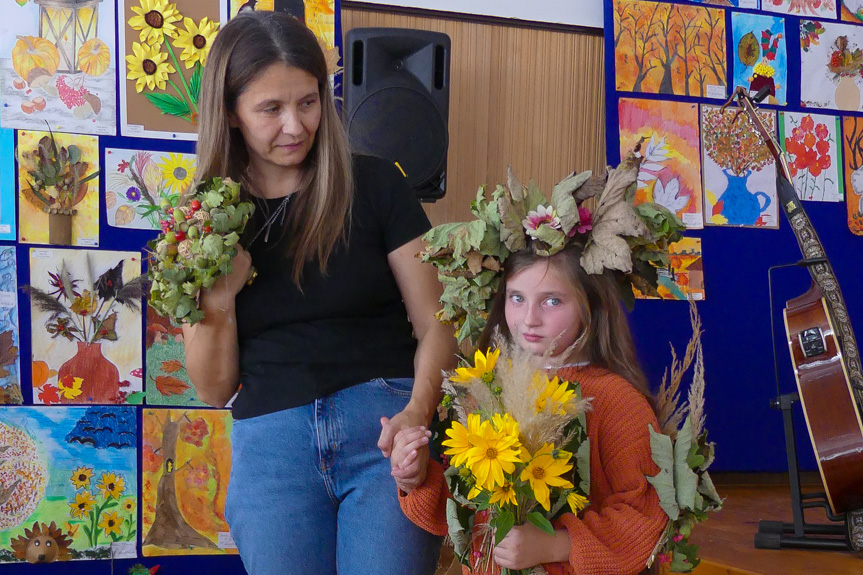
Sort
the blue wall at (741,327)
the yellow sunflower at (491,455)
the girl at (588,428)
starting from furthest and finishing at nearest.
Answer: the blue wall at (741,327) < the girl at (588,428) < the yellow sunflower at (491,455)

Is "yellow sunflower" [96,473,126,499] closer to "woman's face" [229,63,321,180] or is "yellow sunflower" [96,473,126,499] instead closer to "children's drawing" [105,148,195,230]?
"children's drawing" [105,148,195,230]

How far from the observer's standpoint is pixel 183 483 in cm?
310

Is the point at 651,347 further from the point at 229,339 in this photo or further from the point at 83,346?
the point at 229,339

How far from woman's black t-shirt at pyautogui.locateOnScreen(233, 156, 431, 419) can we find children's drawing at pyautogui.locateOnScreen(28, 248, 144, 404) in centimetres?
187

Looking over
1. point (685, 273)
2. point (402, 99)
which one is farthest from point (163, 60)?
point (685, 273)

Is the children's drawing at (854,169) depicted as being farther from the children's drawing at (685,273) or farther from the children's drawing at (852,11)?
the children's drawing at (685,273)

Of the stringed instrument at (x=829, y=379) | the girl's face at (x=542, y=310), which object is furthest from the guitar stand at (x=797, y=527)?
the girl's face at (x=542, y=310)

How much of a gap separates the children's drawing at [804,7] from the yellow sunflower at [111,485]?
143 inches

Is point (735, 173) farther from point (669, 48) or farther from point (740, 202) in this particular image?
point (669, 48)

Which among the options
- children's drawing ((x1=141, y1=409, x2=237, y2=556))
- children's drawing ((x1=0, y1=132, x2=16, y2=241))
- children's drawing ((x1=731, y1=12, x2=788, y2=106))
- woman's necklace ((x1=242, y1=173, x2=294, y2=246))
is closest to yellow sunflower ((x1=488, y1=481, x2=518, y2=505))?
woman's necklace ((x1=242, y1=173, x2=294, y2=246))

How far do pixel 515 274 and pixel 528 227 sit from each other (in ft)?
0.31

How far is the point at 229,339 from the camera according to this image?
137 centimetres

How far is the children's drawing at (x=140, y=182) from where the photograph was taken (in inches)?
122

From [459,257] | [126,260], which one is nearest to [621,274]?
[459,257]
